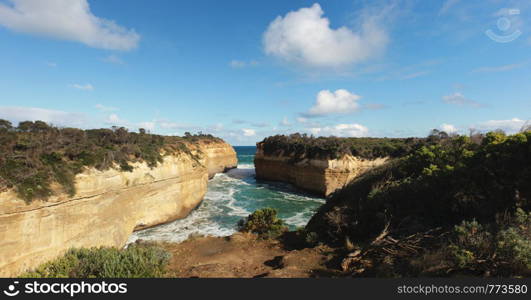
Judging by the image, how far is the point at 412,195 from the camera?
28.2ft

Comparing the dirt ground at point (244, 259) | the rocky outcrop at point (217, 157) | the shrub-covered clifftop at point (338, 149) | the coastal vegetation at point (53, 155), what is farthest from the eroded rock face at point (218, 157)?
the dirt ground at point (244, 259)

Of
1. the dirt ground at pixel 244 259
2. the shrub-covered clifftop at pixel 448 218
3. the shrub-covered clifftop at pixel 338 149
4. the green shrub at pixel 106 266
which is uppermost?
the shrub-covered clifftop at pixel 338 149

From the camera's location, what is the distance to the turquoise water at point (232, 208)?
1645 centimetres

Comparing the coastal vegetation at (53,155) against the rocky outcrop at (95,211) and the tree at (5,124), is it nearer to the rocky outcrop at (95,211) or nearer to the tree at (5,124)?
the tree at (5,124)

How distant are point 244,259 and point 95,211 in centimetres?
938

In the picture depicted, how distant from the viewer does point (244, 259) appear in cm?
863

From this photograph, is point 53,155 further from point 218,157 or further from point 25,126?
point 218,157

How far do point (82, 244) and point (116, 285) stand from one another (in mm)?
9936

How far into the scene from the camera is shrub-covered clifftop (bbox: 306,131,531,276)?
4.86 m

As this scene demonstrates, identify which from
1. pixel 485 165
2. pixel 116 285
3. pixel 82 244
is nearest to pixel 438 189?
pixel 485 165

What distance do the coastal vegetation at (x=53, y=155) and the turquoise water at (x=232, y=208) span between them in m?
5.08

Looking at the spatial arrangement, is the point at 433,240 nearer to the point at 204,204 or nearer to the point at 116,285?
the point at 116,285

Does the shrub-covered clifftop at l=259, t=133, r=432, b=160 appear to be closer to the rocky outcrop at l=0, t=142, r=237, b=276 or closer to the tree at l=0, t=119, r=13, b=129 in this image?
the rocky outcrop at l=0, t=142, r=237, b=276

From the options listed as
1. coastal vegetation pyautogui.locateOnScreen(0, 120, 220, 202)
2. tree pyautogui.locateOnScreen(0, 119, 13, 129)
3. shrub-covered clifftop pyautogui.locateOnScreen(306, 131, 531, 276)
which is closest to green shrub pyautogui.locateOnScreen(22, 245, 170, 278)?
shrub-covered clifftop pyautogui.locateOnScreen(306, 131, 531, 276)
